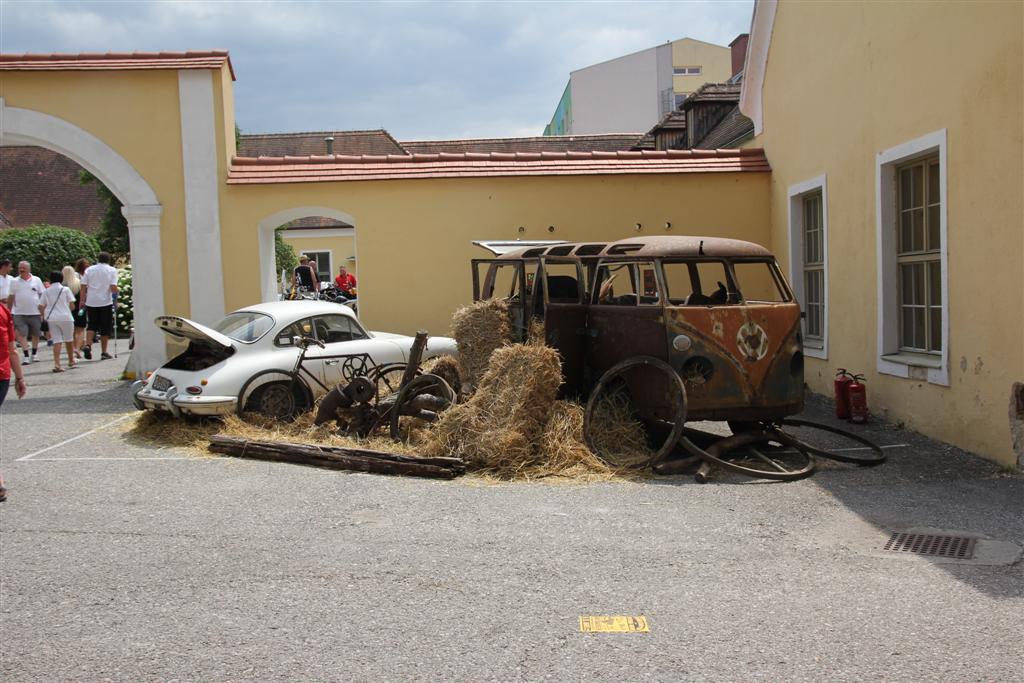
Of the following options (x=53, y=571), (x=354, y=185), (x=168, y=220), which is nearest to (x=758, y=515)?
(x=53, y=571)

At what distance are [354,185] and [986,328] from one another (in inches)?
359

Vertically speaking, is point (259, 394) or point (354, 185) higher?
point (354, 185)

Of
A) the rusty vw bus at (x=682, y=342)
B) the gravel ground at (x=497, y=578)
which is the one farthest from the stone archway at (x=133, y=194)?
the rusty vw bus at (x=682, y=342)

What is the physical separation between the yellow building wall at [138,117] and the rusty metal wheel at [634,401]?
8137mm

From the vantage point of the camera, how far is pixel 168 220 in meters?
13.9

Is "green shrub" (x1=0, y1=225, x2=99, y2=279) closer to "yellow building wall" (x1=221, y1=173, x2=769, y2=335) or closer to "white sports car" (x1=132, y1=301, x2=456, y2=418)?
"yellow building wall" (x1=221, y1=173, x2=769, y2=335)

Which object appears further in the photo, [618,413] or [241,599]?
[618,413]

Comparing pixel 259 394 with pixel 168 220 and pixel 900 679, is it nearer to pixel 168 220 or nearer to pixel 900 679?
pixel 168 220

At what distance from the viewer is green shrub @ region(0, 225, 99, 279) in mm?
28469

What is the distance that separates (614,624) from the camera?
14.8ft

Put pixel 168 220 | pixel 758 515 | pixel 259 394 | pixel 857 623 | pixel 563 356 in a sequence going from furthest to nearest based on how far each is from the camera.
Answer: pixel 168 220 < pixel 259 394 < pixel 563 356 < pixel 758 515 < pixel 857 623

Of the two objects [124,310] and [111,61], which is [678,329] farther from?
[124,310]

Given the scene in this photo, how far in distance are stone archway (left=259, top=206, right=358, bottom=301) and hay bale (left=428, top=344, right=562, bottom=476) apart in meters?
6.35

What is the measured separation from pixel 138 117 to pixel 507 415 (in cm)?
891
